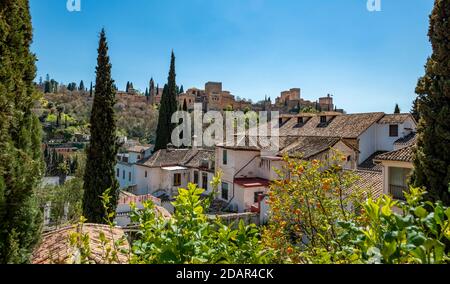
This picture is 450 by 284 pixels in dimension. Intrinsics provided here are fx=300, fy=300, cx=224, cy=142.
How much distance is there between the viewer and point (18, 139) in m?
5.41

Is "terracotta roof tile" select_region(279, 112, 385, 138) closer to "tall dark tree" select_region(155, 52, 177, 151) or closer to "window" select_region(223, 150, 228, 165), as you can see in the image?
"window" select_region(223, 150, 228, 165)

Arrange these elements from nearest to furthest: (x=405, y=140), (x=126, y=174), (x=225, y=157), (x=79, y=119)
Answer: (x=405, y=140) → (x=225, y=157) → (x=126, y=174) → (x=79, y=119)

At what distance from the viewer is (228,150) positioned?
2503 cm

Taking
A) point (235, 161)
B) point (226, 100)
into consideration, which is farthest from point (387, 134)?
point (226, 100)

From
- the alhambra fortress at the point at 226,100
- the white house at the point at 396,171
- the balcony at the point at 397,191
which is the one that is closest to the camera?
the white house at the point at 396,171

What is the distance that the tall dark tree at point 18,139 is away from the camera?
4895 millimetres

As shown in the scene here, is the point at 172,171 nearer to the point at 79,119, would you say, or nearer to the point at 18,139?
the point at 18,139

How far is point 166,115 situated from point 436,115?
109ft

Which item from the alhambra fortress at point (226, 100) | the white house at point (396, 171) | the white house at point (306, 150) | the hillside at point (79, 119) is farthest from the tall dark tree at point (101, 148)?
the alhambra fortress at point (226, 100)

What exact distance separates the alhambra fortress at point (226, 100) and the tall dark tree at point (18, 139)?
300 feet

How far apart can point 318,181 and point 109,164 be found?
13762 millimetres

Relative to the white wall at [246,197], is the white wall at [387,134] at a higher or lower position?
higher

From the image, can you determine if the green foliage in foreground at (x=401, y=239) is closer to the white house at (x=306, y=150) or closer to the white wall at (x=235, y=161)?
the white house at (x=306, y=150)

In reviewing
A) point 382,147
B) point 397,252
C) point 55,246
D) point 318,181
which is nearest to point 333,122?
point 382,147
